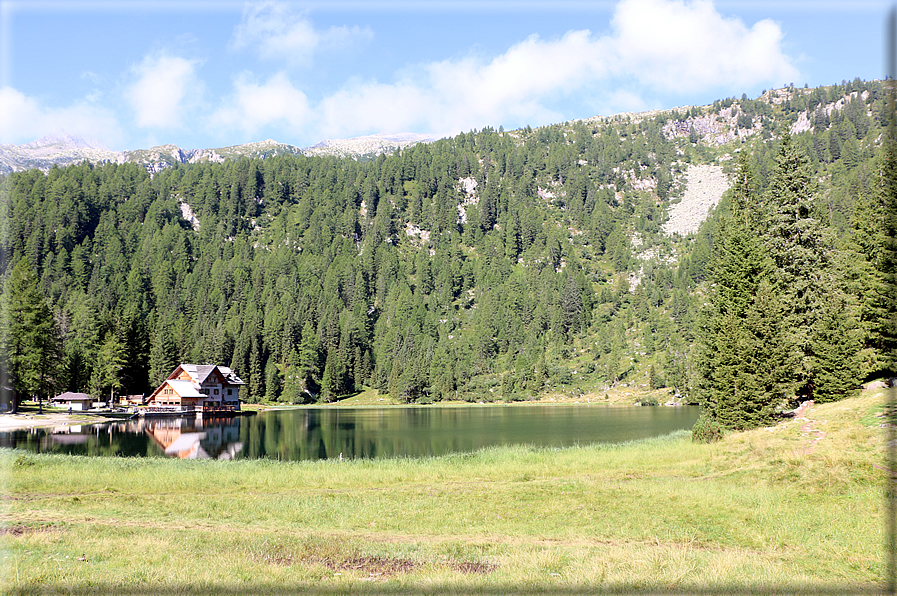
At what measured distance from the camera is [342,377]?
166 metres

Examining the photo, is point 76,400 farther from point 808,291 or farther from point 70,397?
point 808,291

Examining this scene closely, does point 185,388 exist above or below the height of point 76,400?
above

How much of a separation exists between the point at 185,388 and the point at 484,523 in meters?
98.6

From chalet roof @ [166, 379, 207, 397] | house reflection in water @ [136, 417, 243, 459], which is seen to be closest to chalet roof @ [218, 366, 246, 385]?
chalet roof @ [166, 379, 207, 397]

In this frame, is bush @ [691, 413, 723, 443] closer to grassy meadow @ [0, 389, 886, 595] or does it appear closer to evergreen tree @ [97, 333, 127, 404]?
grassy meadow @ [0, 389, 886, 595]

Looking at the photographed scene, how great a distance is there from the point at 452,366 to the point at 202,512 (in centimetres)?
14769

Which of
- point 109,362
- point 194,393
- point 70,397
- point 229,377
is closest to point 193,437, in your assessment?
point 70,397

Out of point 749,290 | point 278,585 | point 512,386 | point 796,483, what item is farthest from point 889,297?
point 512,386

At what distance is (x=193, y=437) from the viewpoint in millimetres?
64125

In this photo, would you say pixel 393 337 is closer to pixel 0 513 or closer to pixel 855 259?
pixel 855 259

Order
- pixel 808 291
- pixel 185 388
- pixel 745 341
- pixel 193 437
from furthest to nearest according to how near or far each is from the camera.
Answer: pixel 185 388
pixel 193 437
pixel 808 291
pixel 745 341

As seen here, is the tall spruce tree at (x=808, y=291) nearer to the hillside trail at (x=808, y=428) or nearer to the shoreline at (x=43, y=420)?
the hillside trail at (x=808, y=428)

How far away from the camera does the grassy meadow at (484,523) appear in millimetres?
11438

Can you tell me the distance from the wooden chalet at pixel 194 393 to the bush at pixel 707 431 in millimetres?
89833
